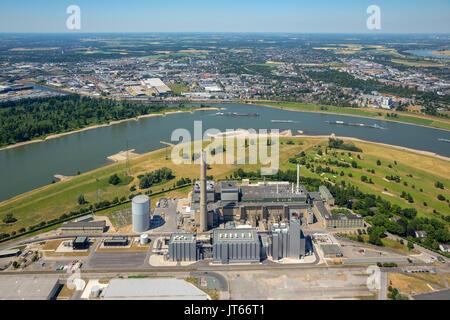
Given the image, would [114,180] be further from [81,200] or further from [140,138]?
[140,138]

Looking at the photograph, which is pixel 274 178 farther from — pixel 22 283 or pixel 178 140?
pixel 22 283

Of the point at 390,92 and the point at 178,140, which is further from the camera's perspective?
the point at 390,92

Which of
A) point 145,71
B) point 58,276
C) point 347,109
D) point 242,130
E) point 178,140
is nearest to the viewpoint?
point 58,276

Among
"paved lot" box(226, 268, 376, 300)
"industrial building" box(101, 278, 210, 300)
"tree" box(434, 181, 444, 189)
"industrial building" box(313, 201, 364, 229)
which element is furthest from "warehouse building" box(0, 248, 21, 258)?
"tree" box(434, 181, 444, 189)

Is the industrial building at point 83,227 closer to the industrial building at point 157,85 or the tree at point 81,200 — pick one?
the tree at point 81,200

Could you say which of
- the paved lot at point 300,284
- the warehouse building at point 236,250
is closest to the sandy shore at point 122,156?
the warehouse building at point 236,250

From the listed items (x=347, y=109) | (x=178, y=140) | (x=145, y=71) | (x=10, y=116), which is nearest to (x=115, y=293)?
(x=178, y=140)
